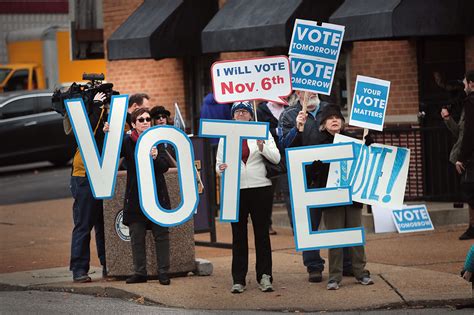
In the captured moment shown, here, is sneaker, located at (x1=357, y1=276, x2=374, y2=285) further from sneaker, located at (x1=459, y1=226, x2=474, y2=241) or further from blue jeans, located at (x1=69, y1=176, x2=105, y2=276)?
sneaker, located at (x1=459, y1=226, x2=474, y2=241)

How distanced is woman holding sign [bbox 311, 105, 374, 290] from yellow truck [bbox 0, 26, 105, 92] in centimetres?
1956

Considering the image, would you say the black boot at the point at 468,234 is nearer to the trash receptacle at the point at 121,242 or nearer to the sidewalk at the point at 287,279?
the sidewalk at the point at 287,279

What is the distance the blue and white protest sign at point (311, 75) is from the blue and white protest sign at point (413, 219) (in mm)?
3416

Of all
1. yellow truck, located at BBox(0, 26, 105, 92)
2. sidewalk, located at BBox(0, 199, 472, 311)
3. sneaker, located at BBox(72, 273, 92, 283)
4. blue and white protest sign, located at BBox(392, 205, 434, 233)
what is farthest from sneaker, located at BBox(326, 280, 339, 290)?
yellow truck, located at BBox(0, 26, 105, 92)

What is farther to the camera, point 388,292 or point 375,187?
point 375,187

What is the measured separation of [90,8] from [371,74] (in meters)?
6.76

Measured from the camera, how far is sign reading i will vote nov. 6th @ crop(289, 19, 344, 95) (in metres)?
10.8

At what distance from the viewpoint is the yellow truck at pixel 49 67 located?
1176 inches

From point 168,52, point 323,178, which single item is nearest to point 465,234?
point 323,178

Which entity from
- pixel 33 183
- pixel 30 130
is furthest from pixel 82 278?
pixel 30 130

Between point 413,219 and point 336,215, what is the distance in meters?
3.44

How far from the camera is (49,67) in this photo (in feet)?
99.2

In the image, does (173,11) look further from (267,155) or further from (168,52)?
(267,155)

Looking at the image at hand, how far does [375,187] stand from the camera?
10930mm
